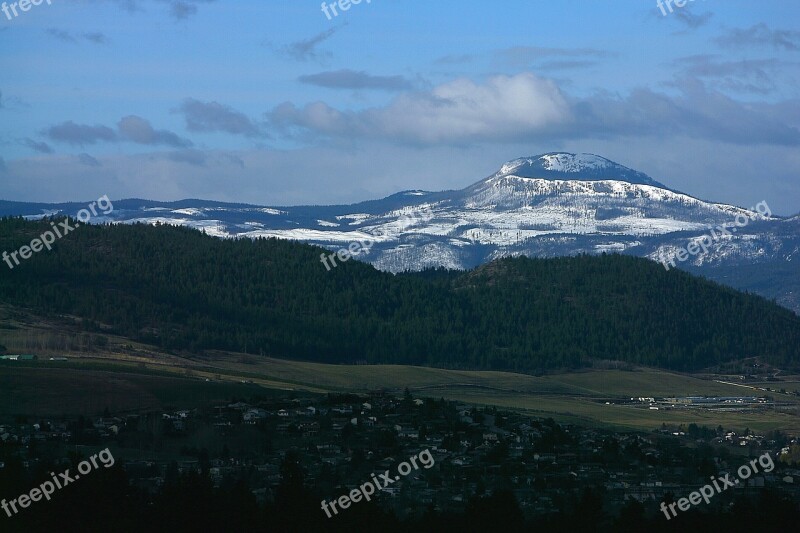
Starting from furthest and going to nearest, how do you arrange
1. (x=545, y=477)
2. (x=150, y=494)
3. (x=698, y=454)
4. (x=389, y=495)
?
(x=698, y=454) → (x=545, y=477) → (x=389, y=495) → (x=150, y=494)

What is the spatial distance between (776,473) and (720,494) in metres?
16.7

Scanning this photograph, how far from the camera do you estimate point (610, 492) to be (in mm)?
137125

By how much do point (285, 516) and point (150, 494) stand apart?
19.2m

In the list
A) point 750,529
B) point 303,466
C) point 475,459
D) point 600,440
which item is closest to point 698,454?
point 600,440

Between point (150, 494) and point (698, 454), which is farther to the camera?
point (698, 454)

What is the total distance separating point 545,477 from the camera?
145 m

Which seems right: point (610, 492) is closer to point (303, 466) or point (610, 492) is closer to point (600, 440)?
point (303, 466)

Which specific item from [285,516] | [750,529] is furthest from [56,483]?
[750,529]

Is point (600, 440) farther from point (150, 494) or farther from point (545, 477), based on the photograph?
point (150, 494)

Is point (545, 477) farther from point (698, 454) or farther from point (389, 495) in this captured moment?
point (698, 454)

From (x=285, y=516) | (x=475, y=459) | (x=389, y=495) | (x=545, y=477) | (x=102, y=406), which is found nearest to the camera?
(x=285, y=516)

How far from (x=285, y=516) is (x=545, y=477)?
43.5 meters

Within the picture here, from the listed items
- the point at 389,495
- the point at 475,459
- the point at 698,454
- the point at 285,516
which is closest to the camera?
the point at 285,516

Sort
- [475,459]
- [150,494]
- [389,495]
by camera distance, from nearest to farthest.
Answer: [150,494], [389,495], [475,459]
